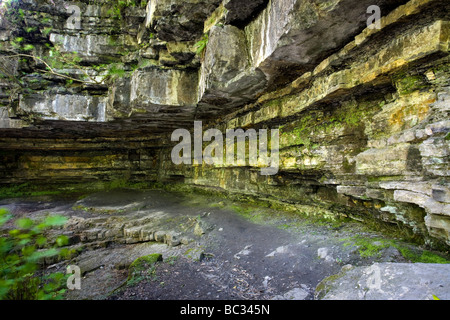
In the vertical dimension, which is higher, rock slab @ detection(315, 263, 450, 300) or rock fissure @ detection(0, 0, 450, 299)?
rock fissure @ detection(0, 0, 450, 299)

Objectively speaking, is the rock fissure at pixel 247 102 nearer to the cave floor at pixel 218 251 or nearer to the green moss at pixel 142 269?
the cave floor at pixel 218 251

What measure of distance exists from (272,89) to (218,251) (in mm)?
3468

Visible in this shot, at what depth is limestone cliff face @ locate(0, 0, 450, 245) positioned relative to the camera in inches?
101

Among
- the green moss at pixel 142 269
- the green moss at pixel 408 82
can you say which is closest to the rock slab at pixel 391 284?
the green moss at pixel 408 82

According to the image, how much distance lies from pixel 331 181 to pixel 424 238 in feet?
5.15

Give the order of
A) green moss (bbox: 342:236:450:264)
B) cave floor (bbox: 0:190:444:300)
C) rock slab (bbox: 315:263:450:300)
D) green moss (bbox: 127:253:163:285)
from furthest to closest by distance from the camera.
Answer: green moss (bbox: 127:253:163:285) < cave floor (bbox: 0:190:444:300) < green moss (bbox: 342:236:450:264) < rock slab (bbox: 315:263:450:300)

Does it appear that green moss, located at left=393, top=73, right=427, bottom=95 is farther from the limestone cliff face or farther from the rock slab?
the rock slab

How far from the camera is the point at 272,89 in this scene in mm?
4770

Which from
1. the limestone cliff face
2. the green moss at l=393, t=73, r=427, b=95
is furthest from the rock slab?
the green moss at l=393, t=73, r=427, b=95

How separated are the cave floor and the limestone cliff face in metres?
0.63

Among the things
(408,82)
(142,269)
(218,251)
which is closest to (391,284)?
(408,82)

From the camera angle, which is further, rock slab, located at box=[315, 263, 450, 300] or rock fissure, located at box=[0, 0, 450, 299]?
rock fissure, located at box=[0, 0, 450, 299]
